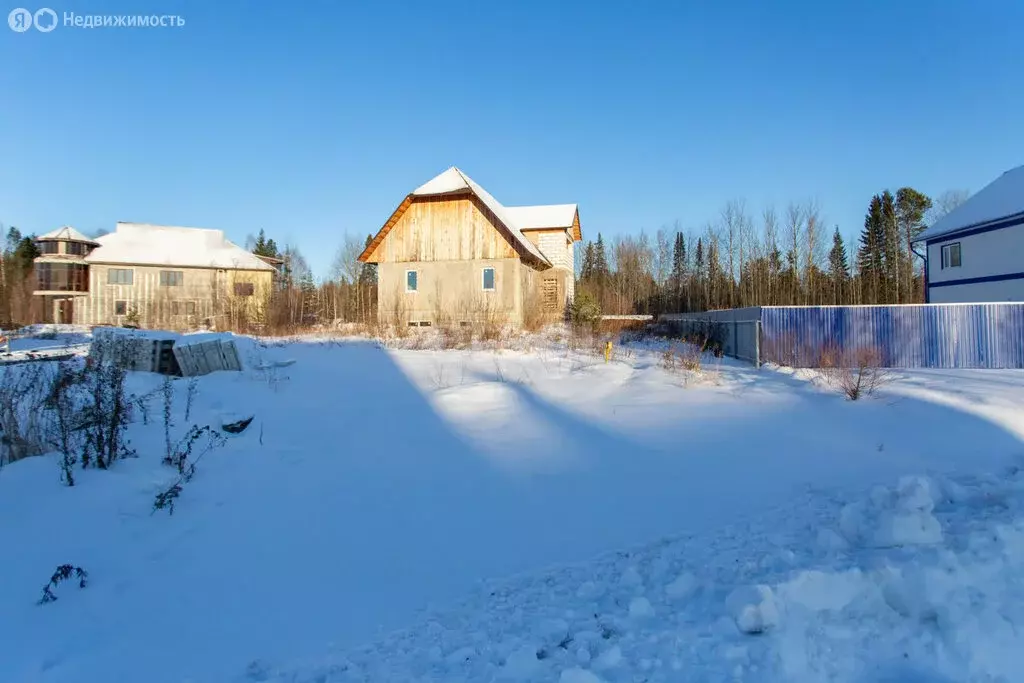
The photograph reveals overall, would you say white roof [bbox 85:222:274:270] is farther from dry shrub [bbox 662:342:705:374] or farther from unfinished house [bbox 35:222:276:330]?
dry shrub [bbox 662:342:705:374]

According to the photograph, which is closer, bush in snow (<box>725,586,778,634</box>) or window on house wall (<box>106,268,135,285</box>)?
bush in snow (<box>725,586,778,634</box>)

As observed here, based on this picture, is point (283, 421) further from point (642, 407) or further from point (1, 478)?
point (642, 407)

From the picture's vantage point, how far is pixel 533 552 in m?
4.42

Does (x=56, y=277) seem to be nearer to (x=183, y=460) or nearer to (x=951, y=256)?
(x=183, y=460)

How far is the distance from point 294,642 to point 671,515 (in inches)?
130

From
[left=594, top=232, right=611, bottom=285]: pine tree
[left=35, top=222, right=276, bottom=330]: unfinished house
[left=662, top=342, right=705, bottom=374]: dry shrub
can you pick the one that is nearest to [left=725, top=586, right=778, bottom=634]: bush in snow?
[left=662, top=342, right=705, bottom=374]: dry shrub

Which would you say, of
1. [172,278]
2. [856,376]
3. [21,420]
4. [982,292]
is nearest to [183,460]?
[21,420]

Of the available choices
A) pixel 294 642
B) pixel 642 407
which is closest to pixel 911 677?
pixel 294 642

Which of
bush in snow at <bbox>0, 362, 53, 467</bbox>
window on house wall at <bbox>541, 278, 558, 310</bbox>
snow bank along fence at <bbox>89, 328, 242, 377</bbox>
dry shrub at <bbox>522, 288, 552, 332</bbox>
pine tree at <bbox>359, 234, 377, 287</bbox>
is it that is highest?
pine tree at <bbox>359, 234, 377, 287</bbox>

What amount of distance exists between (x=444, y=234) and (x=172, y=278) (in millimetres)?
26300

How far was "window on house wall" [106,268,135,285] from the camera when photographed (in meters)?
40.1

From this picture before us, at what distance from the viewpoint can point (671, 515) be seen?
5027 mm

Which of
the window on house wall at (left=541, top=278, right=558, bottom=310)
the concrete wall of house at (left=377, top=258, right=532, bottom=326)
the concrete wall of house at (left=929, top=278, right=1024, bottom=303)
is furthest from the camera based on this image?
the window on house wall at (left=541, top=278, right=558, bottom=310)

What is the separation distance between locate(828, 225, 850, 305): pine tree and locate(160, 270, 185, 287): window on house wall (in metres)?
52.5
